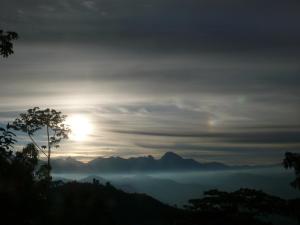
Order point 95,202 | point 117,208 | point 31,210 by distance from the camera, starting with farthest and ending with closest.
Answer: point 117,208 → point 95,202 → point 31,210

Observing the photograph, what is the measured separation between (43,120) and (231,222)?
59027 millimetres

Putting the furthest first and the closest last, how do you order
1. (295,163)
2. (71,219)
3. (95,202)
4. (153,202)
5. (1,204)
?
1. (153,202)
2. (95,202)
3. (71,219)
4. (295,163)
5. (1,204)

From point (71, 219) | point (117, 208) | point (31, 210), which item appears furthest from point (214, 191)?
point (117, 208)

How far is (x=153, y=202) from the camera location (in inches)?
7544

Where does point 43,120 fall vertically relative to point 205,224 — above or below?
above

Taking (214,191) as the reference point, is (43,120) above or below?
above

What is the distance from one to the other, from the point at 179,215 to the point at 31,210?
8.80 m

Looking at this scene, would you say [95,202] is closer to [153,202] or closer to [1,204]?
[1,204]

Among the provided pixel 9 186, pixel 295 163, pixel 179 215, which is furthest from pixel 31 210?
pixel 295 163

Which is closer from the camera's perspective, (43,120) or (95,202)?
(95,202)

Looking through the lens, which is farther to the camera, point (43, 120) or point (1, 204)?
point (43, 120)

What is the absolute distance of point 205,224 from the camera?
30.8m

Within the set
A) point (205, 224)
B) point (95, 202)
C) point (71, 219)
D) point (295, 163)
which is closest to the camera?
point (205, 224)

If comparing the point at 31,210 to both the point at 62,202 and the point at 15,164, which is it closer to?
the point at 15,164
